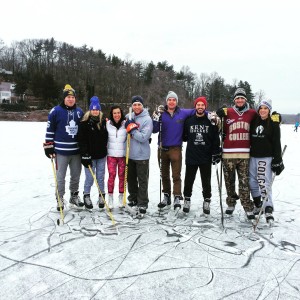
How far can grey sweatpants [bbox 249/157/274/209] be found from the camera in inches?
174

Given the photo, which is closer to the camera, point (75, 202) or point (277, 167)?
point (277, 167)

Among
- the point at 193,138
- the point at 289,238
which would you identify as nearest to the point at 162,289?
the point at 289,238

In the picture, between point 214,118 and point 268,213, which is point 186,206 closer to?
point 268,213

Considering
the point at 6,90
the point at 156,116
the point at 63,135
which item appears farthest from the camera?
the point at 6,90

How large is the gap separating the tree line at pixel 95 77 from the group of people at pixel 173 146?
1898 inches

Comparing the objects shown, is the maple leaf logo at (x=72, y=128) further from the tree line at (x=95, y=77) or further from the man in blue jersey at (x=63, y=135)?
the tree line at (x=95, y=77)

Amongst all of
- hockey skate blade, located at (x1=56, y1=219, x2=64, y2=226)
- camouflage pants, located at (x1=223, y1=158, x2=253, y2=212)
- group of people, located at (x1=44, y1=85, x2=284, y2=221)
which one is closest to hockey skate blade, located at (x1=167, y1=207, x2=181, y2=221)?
group of people, located at (x1=44, y1=85, x2=284, y2=221)

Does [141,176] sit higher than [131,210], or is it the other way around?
[141,176]

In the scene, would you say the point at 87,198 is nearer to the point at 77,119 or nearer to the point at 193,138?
the point at 77,119

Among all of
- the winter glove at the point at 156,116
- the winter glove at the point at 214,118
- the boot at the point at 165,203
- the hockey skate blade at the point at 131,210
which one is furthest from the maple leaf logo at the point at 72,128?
the winter glove at the point at 214,118

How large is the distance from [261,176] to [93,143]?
2753 millimetres

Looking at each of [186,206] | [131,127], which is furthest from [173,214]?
[131,127]

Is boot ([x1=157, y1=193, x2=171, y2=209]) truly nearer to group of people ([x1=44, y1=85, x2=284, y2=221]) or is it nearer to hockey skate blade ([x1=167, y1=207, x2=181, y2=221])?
group of people ([x1=44, y1=85, x2=284, y2=221])

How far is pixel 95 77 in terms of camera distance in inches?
2682
